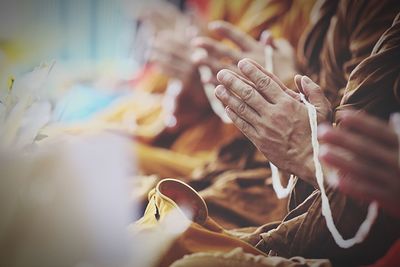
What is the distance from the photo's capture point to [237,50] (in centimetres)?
163

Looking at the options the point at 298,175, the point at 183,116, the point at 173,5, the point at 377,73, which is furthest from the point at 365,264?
the point at 173,5

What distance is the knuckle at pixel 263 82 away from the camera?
4.49 ft

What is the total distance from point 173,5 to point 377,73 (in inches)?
29.6

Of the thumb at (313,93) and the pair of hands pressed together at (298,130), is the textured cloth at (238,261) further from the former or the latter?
the thumb at (313,93)

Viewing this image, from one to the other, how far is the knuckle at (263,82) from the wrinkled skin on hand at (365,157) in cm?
17

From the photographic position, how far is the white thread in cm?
125

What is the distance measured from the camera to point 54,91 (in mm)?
1607

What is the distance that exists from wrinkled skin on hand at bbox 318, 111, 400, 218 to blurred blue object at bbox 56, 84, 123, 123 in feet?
2.37

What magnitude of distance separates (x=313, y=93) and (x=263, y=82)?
12cm

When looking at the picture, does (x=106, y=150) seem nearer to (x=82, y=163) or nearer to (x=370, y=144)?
(x=82, y=163)

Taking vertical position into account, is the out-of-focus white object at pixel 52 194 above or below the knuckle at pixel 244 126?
below

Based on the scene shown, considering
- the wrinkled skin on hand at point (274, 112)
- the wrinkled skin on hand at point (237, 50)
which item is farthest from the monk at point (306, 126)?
the wrinkled skin on hand at point (237, 50)

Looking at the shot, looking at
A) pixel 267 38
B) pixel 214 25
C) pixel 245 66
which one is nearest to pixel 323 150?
pixel 245 66

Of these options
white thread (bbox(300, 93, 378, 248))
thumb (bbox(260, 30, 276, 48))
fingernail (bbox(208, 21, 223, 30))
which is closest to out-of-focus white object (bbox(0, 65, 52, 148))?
fingernail (bbox(208, 21, 223, 30))
